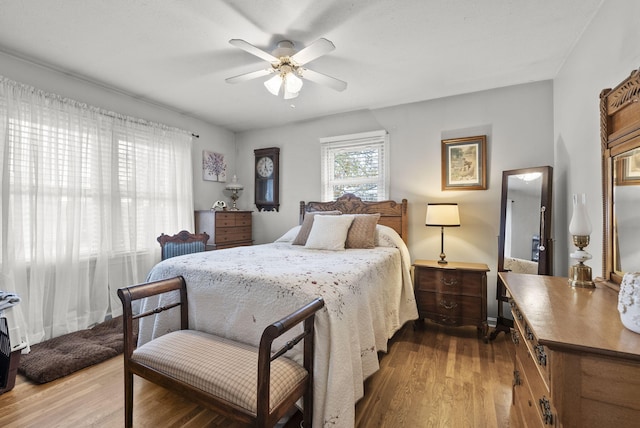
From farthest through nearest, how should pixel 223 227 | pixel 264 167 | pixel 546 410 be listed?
pixel 264 167 < pixel 223 227 < pixel 546 410

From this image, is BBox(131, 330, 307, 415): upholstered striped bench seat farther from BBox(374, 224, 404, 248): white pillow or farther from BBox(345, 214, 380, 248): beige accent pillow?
BBox(374, 224, 404, 248): white pillow

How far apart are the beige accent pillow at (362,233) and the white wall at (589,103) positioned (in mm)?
1630

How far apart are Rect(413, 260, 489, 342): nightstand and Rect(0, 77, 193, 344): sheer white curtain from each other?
3.10 meters

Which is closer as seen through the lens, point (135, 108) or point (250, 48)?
point (250, 48)

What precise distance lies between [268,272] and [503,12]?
2.27 metres

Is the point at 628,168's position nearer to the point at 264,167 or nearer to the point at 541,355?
the point at 541,355

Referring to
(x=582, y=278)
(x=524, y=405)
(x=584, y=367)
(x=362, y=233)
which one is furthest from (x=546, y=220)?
(x=584, y=367)

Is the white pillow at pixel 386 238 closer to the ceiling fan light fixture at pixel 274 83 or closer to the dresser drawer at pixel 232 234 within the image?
the ceiling fan light fixture at pixel 274 83

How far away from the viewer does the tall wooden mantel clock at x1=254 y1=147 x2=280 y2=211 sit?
4332 mm

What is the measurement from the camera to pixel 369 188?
12.1 ft

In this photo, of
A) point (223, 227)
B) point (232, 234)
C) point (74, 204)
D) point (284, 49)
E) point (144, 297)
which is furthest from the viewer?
point (232, 234)

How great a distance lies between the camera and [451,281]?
9.09 ft

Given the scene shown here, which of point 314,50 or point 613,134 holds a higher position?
point 314,50

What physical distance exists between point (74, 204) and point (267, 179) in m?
2.33
